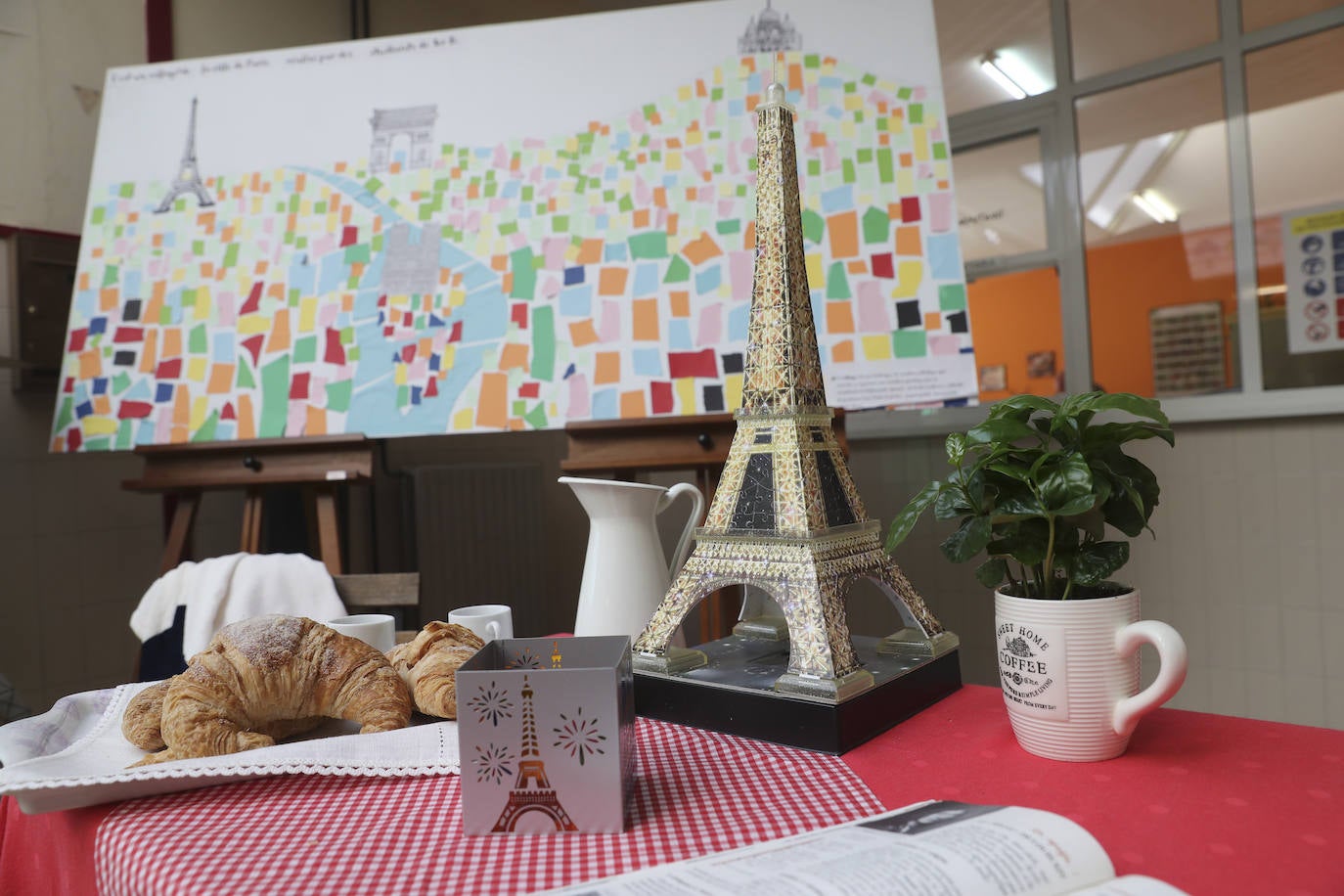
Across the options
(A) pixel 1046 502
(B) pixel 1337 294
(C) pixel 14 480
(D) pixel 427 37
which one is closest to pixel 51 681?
(C) pixel 14 480

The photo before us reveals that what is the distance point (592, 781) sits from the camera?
66cm

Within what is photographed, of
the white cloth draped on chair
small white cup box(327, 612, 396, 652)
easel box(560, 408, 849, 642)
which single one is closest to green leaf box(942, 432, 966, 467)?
small white cup box(327, 612, 396, 652)

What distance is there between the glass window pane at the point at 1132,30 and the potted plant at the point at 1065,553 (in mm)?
2636

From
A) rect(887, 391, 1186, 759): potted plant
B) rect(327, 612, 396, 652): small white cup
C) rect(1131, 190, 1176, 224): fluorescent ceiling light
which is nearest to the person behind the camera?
rect(887, 391, 1186, 759): potted plant

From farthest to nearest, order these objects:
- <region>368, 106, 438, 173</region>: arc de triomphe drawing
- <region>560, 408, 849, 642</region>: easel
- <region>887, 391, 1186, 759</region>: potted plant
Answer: <region>368, 106, 438, 173</region>: arc de triomphe drawing, <region>560, 408, 849, 642</region>: easel, <region>887, 391, 1186, 759</region>: potted plant

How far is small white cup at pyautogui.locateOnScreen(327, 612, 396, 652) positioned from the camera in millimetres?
1014

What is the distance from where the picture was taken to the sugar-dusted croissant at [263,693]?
785mm

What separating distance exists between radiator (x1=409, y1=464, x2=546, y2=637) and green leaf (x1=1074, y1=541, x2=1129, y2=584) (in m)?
2.85

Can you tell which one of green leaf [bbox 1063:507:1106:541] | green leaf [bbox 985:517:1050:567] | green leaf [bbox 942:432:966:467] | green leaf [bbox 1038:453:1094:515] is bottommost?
green leaf [bbox 985:517:1050:567]

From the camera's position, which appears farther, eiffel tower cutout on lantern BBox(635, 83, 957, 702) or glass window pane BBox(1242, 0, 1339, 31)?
glass window pane BBox(1242, 0, 1339, 31)

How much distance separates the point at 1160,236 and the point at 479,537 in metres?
2.97

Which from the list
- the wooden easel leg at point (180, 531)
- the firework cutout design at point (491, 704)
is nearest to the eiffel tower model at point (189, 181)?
the wooden easel leg at point (180, 531)

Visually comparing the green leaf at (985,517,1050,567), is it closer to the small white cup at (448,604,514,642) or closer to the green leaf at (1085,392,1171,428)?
the green leaf at (1085,392,1171,428)

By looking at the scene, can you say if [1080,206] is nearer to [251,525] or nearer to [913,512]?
[913,512]
